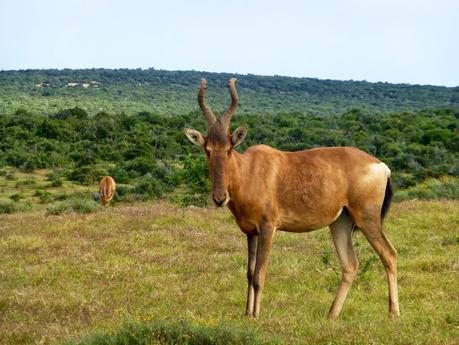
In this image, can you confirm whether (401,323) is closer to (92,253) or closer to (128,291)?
(128,291)

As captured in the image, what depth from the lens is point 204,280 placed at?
35.5ft

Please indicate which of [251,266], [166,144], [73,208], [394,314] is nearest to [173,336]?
[251,266]

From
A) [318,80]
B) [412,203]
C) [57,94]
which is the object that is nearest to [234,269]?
[412,203]

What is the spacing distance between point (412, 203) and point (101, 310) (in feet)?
40.2

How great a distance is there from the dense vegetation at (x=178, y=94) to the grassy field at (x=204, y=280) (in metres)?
65.7

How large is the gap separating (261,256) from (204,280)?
2.77 m

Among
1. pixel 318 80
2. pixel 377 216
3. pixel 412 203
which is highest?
pixel 377 216

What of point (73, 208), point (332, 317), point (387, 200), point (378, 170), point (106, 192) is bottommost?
point (106, 192)

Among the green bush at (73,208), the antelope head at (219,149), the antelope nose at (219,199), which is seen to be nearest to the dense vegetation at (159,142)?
the green bush at (73,208)

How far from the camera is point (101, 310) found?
891 centimetres

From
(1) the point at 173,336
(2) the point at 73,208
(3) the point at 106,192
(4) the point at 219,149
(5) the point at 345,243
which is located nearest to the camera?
(1) the point at 173,336

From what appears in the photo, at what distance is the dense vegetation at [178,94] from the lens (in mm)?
96250

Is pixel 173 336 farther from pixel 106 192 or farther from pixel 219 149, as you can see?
pixel 106 192

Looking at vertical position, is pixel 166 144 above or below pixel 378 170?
below
